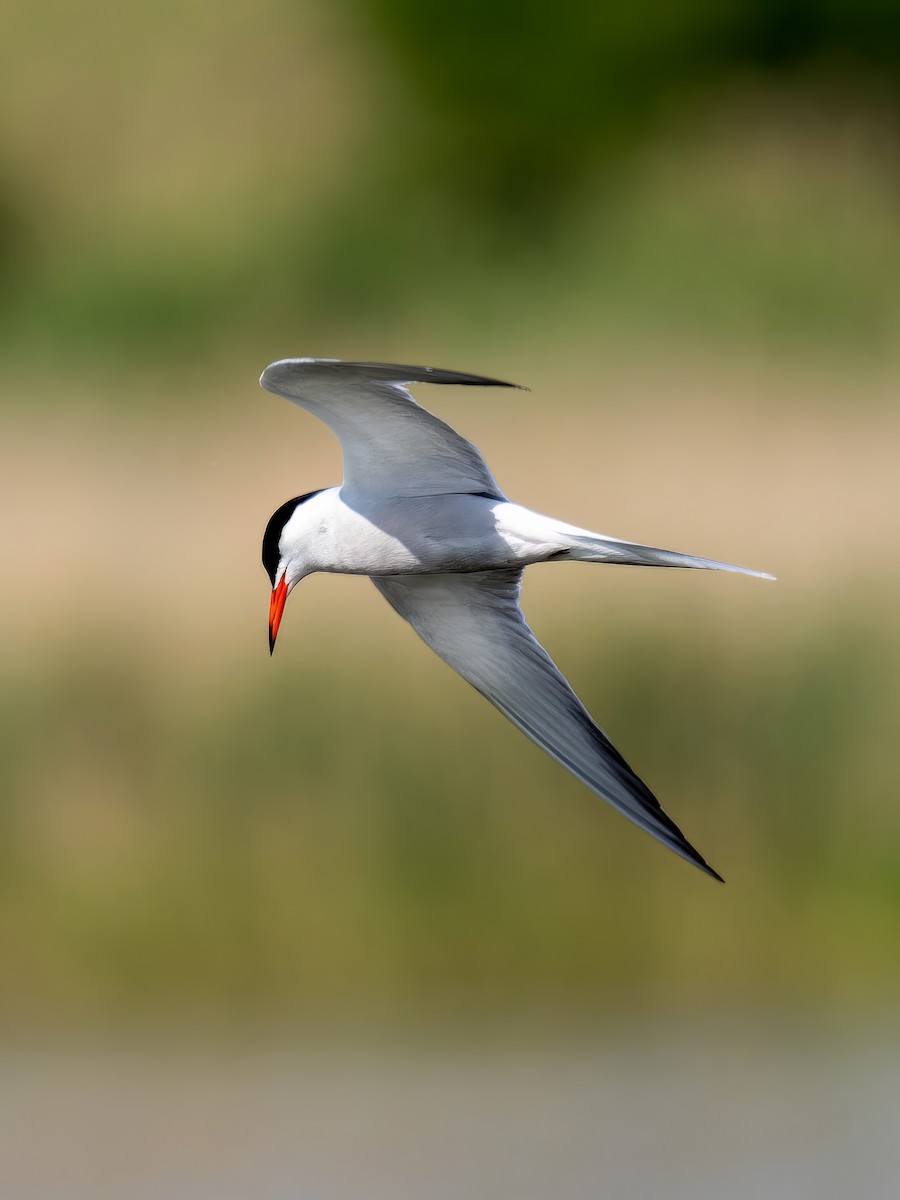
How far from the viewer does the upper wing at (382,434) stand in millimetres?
3045

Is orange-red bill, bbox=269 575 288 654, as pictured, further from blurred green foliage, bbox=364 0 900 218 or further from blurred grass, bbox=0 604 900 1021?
blurred green foliage, bbox=364 0 900 218

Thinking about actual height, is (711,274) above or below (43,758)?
above

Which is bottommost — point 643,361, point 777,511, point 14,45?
point 777,511

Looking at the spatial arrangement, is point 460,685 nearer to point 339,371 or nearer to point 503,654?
point 503,654

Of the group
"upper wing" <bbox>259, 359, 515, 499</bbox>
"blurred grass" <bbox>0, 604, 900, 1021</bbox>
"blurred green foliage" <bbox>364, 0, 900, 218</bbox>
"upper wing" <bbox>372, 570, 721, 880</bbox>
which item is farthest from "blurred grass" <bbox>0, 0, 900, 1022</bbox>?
"upper wing" <bbox>259, 359, 515, 499</bbox>

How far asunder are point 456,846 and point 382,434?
2883 millimetres

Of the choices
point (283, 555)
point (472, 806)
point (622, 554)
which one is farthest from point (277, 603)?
point (472, 806)

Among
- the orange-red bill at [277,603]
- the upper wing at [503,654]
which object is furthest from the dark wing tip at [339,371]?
the upper wing at [503,654]

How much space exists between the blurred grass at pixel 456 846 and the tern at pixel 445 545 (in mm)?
2335

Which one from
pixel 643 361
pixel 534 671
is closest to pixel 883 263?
pixel 643 361

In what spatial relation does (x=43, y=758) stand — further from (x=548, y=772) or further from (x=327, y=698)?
(x=548, y=772)

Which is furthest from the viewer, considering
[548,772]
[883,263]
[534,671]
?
[883,263]

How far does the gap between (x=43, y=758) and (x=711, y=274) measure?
13.2 ft

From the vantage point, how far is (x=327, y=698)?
6000mm
